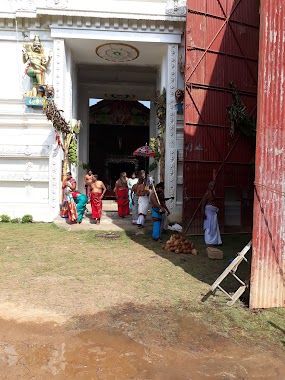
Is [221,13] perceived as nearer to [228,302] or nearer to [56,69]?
[56,69]

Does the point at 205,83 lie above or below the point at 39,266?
above

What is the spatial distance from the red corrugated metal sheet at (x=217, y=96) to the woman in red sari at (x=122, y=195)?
2.03m

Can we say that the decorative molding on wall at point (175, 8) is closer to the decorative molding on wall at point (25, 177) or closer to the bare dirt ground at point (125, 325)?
the decorative molding on wall at point (25, 177)

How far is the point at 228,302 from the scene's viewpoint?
436 cm

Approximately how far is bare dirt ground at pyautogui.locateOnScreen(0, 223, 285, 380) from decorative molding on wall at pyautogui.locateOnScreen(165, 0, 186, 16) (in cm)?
825

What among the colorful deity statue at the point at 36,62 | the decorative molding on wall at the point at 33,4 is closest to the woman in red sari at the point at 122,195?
the colorful deity statue at the point at 36,62

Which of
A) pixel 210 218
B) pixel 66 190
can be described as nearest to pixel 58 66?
pixel 66 190

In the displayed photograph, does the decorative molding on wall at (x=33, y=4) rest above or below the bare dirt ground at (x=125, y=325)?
above

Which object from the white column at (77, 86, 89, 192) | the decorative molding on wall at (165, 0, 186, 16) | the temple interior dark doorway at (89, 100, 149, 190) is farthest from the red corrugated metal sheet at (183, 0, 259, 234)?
the temple interior dark doorway at (89, 100, 149, 190)

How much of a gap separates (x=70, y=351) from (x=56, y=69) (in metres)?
9.50

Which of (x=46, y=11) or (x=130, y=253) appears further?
(x=46, y=11)

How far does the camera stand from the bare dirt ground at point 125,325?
2898mm

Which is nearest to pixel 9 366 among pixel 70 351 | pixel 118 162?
pixel 70 351

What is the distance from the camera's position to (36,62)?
10.3m
